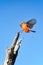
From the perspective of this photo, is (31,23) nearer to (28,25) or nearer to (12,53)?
(28,25)

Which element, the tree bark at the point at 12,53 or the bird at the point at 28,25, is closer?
the bird at the point at 28,25

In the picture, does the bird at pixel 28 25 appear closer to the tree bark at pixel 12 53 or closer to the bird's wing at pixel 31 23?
the bird's wing at pixel 31 23

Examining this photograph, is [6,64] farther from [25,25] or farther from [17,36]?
[25,25]

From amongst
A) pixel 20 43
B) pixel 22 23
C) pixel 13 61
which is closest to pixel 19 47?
pixel 20 43

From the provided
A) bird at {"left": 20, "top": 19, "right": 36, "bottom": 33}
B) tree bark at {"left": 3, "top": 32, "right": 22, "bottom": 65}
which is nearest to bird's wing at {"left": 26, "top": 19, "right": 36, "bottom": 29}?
bird at {"left": 20, "top": 19, "right": 36, "bottom": 33}

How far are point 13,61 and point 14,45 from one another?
1.53m

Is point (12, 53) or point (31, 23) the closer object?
point (31, 23)

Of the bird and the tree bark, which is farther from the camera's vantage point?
the tree bark

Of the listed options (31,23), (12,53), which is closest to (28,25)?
(31,23)

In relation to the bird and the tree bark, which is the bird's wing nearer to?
the bird

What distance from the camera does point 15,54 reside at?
46.8 feet

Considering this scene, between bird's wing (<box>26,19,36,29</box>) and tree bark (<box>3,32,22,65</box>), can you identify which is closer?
bird's wing (<box>26,19,36,29</box>)

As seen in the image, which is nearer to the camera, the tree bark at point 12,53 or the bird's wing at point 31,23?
the bird's wing at point 31,23

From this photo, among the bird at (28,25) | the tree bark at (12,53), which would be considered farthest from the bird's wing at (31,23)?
the tree bark at (12,53)
